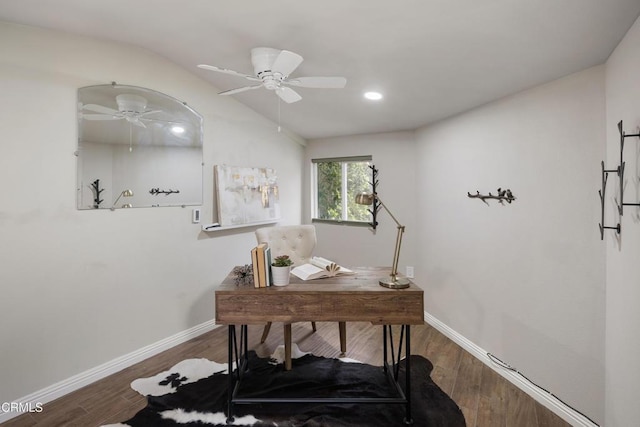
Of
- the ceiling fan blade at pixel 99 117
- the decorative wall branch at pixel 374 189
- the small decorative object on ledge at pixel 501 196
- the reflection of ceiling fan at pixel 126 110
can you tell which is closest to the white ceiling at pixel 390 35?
the reflection of ceiling fan at pixel 126 110

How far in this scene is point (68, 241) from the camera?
2121 millimetres

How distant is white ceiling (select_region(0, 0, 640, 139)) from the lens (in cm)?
145

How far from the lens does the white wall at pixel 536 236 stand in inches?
69.4

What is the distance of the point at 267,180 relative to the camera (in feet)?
12.3

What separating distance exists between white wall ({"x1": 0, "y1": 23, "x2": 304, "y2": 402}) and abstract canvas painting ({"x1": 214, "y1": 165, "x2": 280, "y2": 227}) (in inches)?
8.7

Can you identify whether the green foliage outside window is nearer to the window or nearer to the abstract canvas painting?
the window

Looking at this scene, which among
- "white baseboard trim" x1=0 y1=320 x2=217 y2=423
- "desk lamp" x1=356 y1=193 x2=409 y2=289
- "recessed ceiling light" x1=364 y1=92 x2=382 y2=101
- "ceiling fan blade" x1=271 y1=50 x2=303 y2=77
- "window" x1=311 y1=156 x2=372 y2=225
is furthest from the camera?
"window" x1=311 y1=156 x2=372 y2=225

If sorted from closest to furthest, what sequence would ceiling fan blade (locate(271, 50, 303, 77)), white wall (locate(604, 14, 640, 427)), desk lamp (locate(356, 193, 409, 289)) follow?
white wall (locate(604, 14, 640, 427)), ceiling fan blade (locate(271, 50, 303, 77)), desk lamp (locate(356, 193, 409, 289))

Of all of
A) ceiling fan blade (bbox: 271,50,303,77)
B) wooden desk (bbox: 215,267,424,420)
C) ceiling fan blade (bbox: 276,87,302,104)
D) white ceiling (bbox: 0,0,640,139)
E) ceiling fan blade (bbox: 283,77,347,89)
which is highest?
white ceiling (bbox: 0,0,640,139)

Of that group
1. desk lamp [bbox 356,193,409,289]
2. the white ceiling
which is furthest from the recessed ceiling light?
desk lamp [bbox 356,193,409,289]

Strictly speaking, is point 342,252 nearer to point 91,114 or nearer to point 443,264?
point 443,264

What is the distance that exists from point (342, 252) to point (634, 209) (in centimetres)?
A: 314

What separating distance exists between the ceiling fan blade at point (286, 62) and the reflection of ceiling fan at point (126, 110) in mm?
1326

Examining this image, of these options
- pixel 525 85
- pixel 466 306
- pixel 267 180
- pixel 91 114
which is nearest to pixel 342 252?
pixel 267 180
